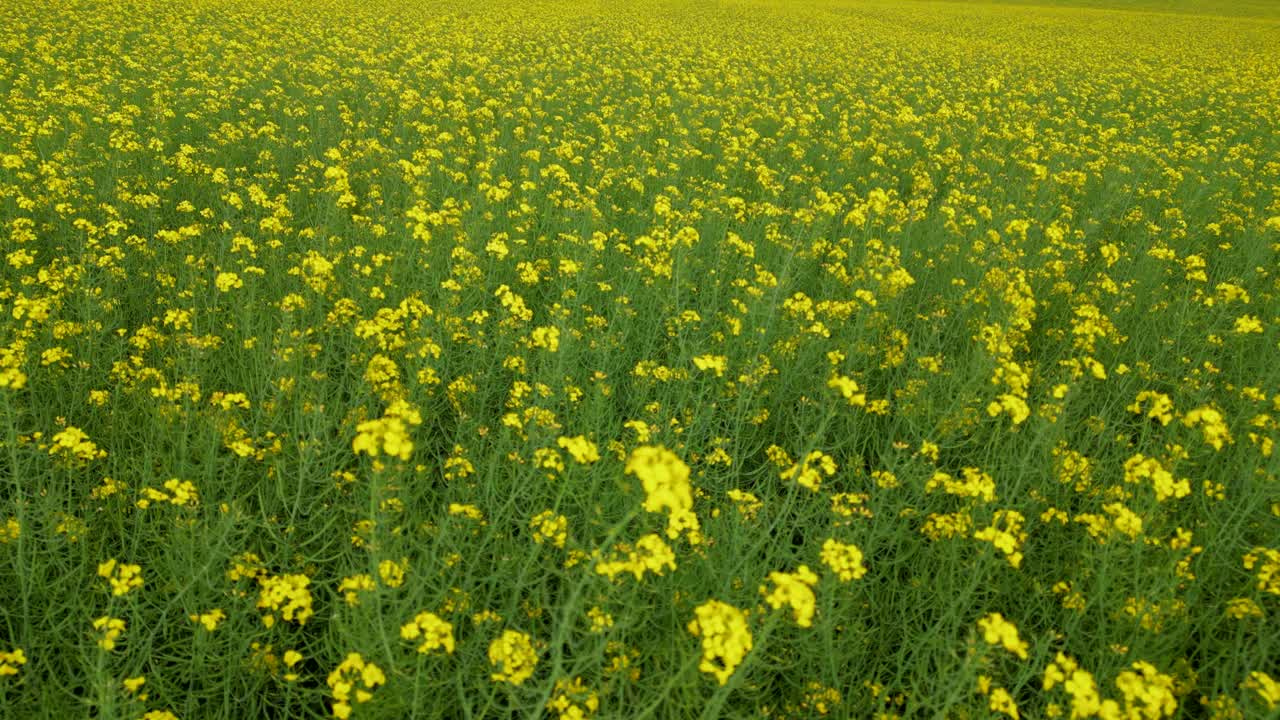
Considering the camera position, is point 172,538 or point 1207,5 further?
point 1207,5

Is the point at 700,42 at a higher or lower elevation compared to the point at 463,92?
higher

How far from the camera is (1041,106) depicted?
550 inches

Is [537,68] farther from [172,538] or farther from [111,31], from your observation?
[172,538]

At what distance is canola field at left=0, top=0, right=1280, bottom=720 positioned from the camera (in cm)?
265

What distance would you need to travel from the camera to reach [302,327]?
4.63 m

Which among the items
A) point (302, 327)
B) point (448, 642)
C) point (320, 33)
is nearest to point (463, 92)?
point (320, 33)

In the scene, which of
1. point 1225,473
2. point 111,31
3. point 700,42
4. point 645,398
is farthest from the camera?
point 700,42

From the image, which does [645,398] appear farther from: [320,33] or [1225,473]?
[320,33]

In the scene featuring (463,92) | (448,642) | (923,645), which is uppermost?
(463,92)

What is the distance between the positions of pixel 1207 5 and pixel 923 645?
70.1 m

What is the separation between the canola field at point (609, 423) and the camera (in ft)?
8.71

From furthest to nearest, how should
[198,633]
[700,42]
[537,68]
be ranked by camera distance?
[700,42] < [537,68] < [198,633]

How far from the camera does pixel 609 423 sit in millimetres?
3836

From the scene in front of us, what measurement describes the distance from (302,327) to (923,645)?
4.09m
